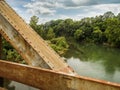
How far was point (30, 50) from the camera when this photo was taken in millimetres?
2012

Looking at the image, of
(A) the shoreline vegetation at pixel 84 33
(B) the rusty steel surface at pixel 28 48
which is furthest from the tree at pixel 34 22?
(B) the rusty steel surface at pixel 28 48

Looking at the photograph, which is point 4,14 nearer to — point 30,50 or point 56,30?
point 30,50

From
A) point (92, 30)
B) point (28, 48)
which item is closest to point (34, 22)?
point (92, 30)

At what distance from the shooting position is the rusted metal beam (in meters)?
1.18

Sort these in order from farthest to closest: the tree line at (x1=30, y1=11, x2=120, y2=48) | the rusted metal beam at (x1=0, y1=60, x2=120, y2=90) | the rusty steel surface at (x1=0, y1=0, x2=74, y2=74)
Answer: the tree line at (x1=30, y1=11, x2=120, y2=48)
the rusty steel surface at (x1=0, y1=0, x2=74, y2=74)
the rusted metal beam at (x1=0, y1=60, x2=120, y2=90)

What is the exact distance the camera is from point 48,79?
1.42 meters

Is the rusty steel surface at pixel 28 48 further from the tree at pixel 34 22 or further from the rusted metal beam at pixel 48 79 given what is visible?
the tree at pixel 34 22

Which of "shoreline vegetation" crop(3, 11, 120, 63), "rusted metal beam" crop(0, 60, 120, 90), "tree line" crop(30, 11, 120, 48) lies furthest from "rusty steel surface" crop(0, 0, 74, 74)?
"tree line" crop(30, 11, 120, 48)

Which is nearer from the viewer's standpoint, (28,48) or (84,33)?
(28,48)

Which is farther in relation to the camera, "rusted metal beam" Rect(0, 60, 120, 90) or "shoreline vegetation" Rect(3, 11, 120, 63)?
"shoreline vegetation" Rect(3, 11, 120, 63)

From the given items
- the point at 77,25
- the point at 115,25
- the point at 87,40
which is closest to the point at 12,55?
the point at 115,25

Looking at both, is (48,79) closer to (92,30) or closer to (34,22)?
(34,22)

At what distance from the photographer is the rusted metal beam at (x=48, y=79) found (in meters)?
1.18

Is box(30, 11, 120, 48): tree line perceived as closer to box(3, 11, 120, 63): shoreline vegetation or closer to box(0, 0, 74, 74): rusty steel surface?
box(3, 11, 120, 63): shoreline vegetation
